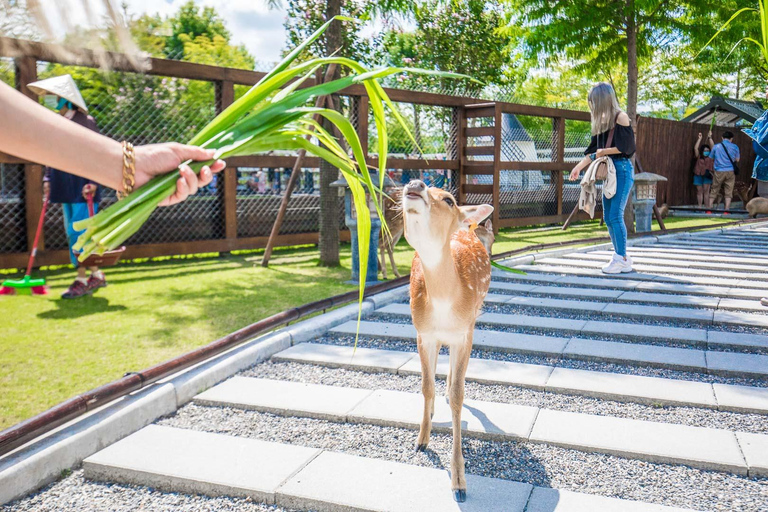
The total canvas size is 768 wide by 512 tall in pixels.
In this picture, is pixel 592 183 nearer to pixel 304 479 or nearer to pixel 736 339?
pixel 736 339

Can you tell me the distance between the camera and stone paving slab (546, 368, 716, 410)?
12.9 ft

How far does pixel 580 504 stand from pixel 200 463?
1.77 metres

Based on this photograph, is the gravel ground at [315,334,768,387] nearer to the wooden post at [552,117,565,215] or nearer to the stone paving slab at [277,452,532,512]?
the stone paving slab at [277,452,532,512]

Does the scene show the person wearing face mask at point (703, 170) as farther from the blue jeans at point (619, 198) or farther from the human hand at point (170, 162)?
the human hand at point (170, 162)

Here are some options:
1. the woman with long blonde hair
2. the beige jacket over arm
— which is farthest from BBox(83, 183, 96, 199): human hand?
the beige jacket over arm

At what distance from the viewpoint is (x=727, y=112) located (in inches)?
998

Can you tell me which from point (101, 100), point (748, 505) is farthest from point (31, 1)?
point (101, 100)

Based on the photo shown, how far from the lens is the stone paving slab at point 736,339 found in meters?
Answer: 5.05

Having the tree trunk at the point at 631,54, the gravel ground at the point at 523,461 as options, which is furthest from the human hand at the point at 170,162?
the tree trunk at the point at 631,54

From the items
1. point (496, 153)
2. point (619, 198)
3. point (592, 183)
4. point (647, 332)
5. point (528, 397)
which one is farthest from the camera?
point (496, 153)

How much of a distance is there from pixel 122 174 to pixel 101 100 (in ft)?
25.9

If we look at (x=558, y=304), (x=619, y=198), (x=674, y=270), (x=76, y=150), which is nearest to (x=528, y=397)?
(x=558, y=304)

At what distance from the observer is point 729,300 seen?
6.73m

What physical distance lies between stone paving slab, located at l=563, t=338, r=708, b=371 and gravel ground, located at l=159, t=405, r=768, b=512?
1.68 metres
